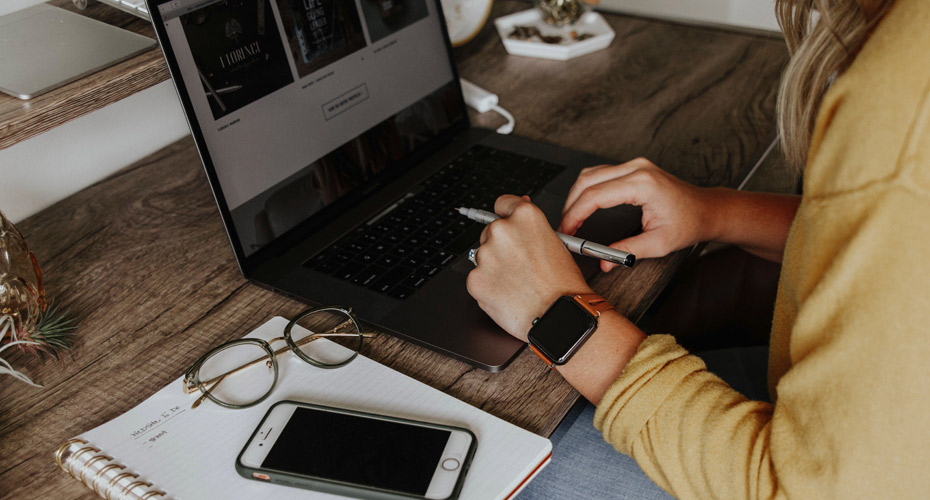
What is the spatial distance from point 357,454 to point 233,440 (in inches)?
4.9

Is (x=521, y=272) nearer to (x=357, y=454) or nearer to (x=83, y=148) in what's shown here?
(x=357, y=454)

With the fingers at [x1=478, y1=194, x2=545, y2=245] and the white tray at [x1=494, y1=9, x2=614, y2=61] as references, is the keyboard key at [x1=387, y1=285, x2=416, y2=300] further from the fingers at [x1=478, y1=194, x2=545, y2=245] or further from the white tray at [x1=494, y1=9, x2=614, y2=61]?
the white tray at [x1=494, y1=9, x2=614, y2=61]

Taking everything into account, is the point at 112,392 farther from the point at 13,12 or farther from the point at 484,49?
the point at 484,49

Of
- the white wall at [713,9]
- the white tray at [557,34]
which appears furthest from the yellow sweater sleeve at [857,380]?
the white wall at [713,9]

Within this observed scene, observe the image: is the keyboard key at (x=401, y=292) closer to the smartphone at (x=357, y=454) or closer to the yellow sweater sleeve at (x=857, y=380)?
the smartphone at (x=357, y=454)

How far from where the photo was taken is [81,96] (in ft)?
2.53

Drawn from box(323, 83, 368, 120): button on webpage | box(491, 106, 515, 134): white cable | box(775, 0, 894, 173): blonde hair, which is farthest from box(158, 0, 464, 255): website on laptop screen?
box(775, 0, 894, 173): blonde hair

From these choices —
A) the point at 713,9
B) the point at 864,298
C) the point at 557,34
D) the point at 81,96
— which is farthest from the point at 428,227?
the point at 713,9

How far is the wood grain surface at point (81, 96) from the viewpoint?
2.40ft

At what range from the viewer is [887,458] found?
541mm

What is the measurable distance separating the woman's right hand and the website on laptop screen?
1.07 feet

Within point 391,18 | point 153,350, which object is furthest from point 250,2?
point 153,350

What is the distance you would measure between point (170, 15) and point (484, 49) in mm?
824

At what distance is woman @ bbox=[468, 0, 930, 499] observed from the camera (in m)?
0.52
